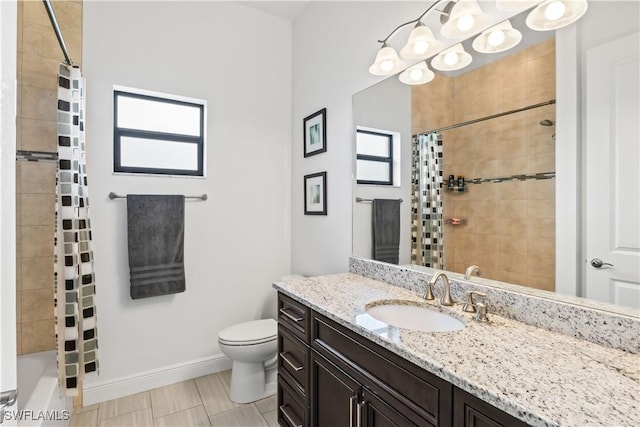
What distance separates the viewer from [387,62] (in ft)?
5.92

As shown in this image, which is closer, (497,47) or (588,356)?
(588,356)

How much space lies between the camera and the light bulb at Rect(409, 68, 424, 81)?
169cm

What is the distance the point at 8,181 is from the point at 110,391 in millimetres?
2167

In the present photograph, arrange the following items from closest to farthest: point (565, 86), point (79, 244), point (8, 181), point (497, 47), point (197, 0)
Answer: point (8, 181) < point (565, 86) < point (497, 47) < point (79, 244) < point (197, 0)

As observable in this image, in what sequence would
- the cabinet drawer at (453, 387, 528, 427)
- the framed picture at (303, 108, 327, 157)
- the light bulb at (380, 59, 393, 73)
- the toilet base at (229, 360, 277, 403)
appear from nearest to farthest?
1. the cabinet drawer at (453, 387, 528, 427)
2. the light bulb at (380, 59, 393, 73)
3. the toilet base at (229, 360, 277, 403)
4. the framed picture at (303, 108, 327, 157)

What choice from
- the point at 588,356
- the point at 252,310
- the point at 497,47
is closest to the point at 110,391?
the point at 252,310

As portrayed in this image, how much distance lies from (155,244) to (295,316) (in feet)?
4.12

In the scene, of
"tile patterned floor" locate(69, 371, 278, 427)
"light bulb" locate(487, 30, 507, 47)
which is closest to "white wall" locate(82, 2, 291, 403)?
"tile patterned floor" locate(69, 371, 278, 427)

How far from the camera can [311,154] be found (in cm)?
260

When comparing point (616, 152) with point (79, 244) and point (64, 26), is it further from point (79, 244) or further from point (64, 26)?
point (64, 26)

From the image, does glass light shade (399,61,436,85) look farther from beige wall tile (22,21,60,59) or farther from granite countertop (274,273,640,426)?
beige wall tile (22,21,60,59)

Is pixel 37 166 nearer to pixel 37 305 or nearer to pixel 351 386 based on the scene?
pixel 37 305

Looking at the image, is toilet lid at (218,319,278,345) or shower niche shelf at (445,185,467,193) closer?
shower niche shelf at (445,185,467,193)

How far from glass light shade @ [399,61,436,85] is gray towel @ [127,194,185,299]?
1.72m
